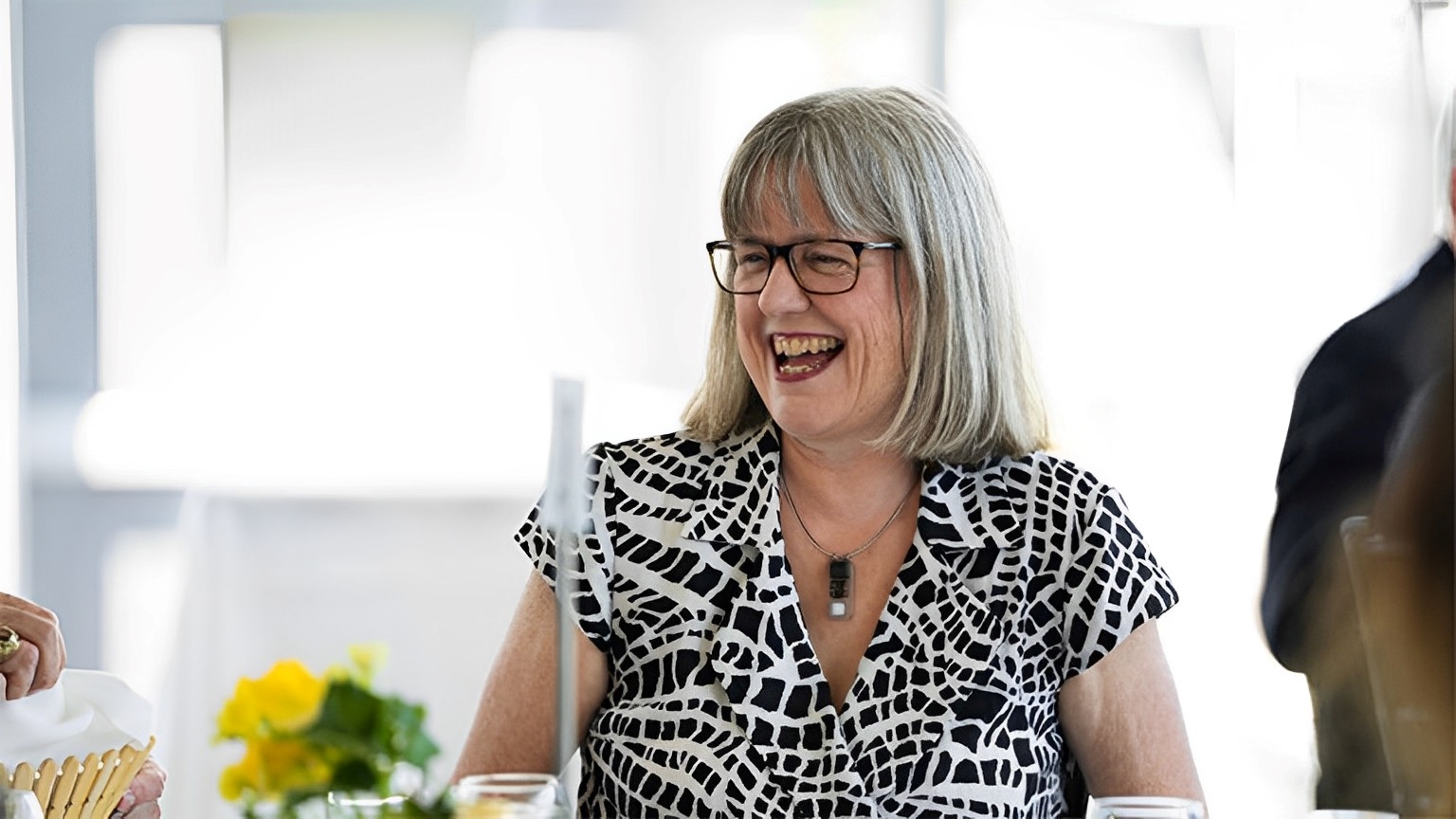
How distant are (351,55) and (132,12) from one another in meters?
0.36

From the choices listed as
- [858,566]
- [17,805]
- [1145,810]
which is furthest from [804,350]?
[17,805]

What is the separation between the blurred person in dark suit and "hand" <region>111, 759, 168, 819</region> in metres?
1.14

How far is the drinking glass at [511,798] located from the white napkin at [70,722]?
1.43 feet

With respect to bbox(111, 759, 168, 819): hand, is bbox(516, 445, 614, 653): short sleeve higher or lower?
higher

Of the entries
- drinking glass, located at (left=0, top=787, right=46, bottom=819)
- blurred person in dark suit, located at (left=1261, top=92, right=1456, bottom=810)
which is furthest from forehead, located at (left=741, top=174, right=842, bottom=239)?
drinking glass, located at (left=0, top=787, right=46, bottom=819)

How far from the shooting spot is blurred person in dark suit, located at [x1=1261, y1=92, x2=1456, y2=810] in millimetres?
1737

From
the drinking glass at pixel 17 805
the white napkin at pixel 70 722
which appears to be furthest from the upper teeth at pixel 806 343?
the drinking glass at pixel 17 805

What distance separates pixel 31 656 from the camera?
1238mm

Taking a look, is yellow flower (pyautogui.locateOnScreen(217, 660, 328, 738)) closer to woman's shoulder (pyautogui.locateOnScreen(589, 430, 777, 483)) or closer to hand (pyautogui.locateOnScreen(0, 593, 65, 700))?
hand (pyautogui.locateOnScreen(0, 593, 65, 700))

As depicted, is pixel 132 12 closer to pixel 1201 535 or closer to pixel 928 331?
pixel 928 331

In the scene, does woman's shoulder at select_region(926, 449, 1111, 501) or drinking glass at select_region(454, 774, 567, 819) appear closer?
drinking glass at select_region(454, 774, 567, 819)

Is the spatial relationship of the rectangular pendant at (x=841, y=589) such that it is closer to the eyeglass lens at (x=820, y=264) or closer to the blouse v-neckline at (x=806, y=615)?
the blouse v-neckline at (x=806, y=615)

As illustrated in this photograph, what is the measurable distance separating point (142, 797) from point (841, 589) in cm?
65

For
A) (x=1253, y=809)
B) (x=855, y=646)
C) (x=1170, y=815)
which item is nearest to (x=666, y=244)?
(x=855, y=646)
